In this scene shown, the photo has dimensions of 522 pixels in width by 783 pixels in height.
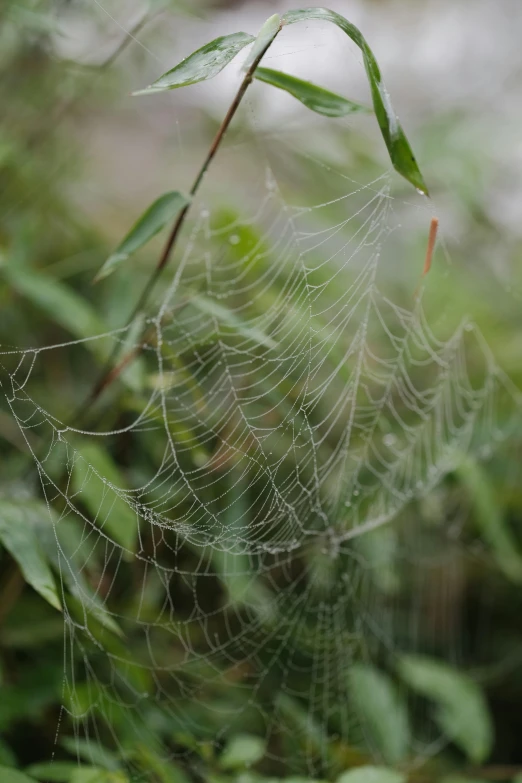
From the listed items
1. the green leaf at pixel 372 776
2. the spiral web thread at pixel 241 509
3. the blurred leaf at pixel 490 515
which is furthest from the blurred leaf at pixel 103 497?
the blurred leaf at pixel 490 515

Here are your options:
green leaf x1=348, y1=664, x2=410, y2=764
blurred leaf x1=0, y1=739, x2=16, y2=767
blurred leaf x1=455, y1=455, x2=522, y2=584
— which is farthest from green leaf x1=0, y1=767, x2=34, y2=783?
blurred leaf x1=455, y1=455, x2=522, y2=584

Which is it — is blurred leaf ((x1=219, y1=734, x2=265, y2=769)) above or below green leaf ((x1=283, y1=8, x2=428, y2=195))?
below

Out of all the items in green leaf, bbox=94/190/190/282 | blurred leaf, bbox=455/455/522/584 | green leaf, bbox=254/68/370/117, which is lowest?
blurred leaf, bbox=455/455/522/584

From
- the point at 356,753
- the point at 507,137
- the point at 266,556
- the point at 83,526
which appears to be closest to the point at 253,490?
the point at 266,556

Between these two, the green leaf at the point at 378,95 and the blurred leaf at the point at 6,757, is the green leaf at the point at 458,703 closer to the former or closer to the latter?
the blurred leaf at the point at 6,757

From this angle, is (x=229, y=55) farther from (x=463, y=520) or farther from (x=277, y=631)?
(x=463, y=520)

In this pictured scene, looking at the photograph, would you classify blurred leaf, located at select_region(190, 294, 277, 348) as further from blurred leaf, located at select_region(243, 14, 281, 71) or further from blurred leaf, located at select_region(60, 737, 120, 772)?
blurred leaf, located at select_region(60, 737, 120, 772)

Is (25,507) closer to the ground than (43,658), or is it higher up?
higher up
